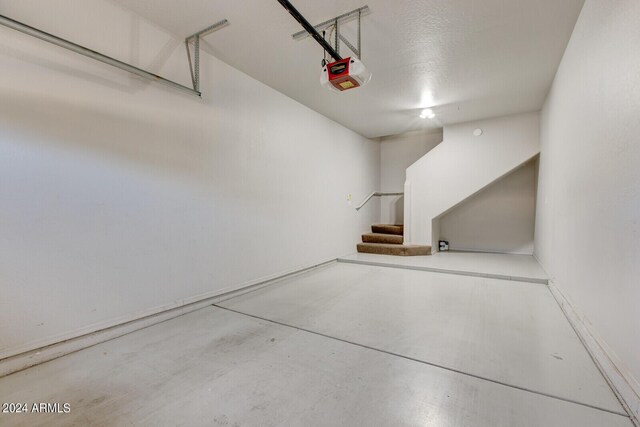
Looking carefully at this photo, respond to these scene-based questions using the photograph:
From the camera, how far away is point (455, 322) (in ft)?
7.73

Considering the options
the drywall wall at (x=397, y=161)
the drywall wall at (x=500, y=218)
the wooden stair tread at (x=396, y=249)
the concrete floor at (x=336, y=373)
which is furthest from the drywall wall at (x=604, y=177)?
the drywall wall at (x=397, y=161)

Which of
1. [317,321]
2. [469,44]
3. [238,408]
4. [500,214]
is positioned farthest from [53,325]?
[500,214]

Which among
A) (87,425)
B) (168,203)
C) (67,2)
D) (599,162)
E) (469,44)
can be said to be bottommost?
(87,425)

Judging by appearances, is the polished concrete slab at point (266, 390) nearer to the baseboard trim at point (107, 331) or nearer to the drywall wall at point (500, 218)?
the baseboard trim at point (107, 331)

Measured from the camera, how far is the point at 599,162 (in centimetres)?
176

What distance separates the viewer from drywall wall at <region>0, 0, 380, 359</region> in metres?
1.72

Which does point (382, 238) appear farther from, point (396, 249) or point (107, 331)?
point (107, 331)

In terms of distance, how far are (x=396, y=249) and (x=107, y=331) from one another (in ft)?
14.4

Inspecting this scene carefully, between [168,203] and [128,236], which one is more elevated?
[168,203]

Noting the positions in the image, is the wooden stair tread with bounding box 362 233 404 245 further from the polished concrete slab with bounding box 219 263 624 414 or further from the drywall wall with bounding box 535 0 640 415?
the drywall wall with bounding box 535 0 640 415

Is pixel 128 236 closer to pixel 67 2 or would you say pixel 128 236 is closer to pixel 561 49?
pixel 67 2

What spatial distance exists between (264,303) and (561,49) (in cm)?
399

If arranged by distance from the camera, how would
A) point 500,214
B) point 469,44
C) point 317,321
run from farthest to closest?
point 500,214 → point 469,44 → point 317,321

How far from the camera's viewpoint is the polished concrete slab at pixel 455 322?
5.32 ft
